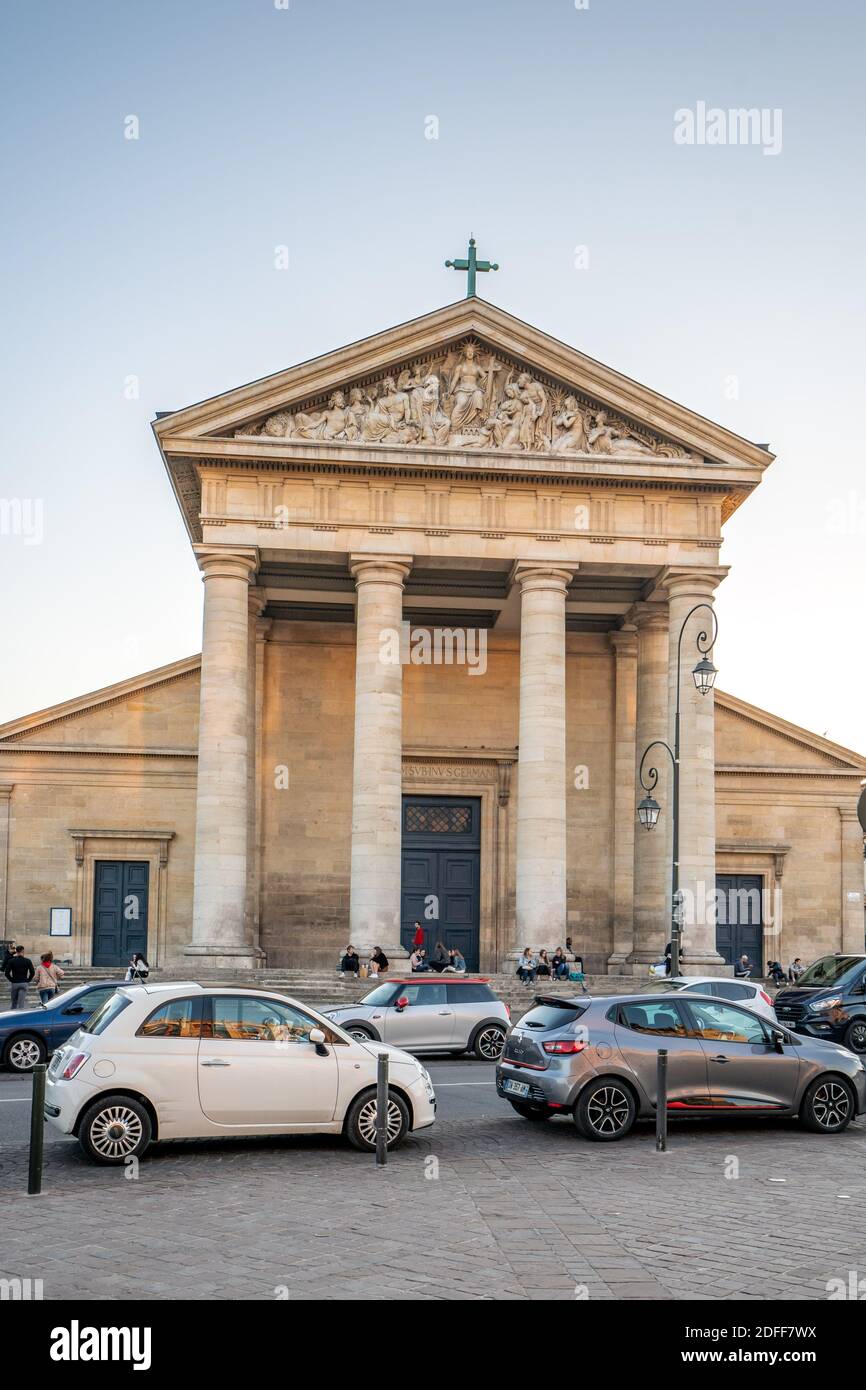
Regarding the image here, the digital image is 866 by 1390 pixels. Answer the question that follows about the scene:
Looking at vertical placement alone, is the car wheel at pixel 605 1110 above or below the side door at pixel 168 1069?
below

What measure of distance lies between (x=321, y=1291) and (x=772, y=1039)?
9.16m

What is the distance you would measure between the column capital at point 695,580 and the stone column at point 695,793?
0.10 metres

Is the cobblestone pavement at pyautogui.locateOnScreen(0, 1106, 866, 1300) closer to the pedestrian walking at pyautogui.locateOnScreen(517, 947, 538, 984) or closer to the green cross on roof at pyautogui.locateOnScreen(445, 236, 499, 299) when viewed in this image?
the pedestrian walking at pyautogui.locateOnScreen(517, 947, 538, 984)

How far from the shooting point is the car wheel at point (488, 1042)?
25266 mm

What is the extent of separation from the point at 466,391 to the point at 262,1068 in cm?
2727

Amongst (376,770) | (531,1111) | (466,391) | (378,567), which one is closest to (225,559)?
(378,567)

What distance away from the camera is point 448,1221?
11141 millimetres

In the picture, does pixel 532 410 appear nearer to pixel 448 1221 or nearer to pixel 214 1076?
pixel 214 1076

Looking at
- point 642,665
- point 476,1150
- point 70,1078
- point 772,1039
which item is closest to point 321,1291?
point 70,1078

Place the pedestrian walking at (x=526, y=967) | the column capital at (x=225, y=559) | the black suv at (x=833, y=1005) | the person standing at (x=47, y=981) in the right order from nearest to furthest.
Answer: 1. the black suv at (x=833, y=1005)
2. the person standing at (x=47, y=981)
3. the pedestrian walking at (x=526, y=967)
4. the column capital at (x=225, y=559)

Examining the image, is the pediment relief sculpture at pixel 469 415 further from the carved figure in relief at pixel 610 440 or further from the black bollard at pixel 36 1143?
the black bollard at pixel 36 1143

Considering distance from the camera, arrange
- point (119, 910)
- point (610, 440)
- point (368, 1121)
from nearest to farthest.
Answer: point (368, 1121) < point (610, 440) < point (119, 910)

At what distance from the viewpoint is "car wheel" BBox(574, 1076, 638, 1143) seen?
15.9m

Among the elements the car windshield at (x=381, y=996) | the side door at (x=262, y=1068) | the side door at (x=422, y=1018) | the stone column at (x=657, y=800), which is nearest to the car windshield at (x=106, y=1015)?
the side door at (x=262, y=1068)
